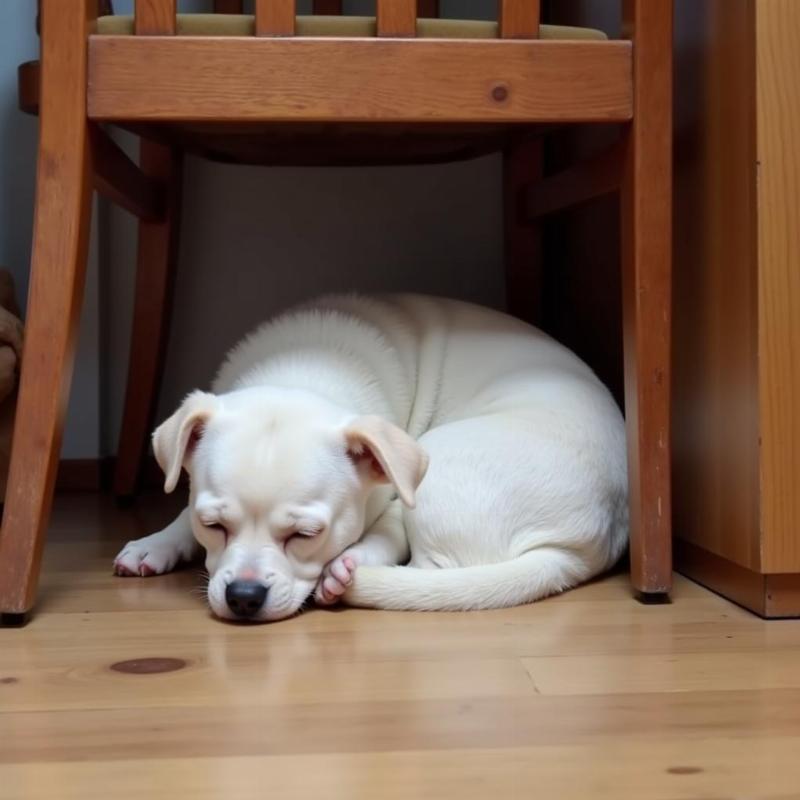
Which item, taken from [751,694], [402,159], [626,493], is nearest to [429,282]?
[402,159]

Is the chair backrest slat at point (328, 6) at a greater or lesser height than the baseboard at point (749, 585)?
greater

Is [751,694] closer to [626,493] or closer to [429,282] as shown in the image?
[626,493]

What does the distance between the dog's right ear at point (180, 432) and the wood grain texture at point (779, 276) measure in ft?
2.22

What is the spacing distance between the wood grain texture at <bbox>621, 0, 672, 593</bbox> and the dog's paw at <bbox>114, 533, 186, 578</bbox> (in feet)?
2.13

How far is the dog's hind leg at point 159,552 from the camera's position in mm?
1648

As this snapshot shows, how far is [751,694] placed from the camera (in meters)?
1.11

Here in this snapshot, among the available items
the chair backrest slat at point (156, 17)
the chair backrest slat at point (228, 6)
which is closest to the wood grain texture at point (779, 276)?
the chair backrest slat at point (156, 17)

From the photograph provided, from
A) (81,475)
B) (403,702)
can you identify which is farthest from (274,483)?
(81,475)

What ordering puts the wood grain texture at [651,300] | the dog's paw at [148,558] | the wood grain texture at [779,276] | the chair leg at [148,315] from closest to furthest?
the wood grain texture at [779,276]
the wood grain texture at [651,300]
the dog's paw at [148,558]
the chair leg at [148,315]

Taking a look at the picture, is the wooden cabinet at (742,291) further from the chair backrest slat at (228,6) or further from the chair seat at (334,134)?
the chair backrest slat at (228,6)

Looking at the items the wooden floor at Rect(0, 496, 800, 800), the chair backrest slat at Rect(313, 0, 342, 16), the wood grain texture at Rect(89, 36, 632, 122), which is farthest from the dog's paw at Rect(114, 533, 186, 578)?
the chair backrest slat at Rect(313, 0, 342, 16)

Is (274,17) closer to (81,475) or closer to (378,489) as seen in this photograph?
(378,489)

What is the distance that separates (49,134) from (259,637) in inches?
24.9

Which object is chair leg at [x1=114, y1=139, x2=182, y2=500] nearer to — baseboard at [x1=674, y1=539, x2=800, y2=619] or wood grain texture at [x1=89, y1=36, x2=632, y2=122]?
wood grain texture at [x1=89, y1=36, x2=632, y2=122]
